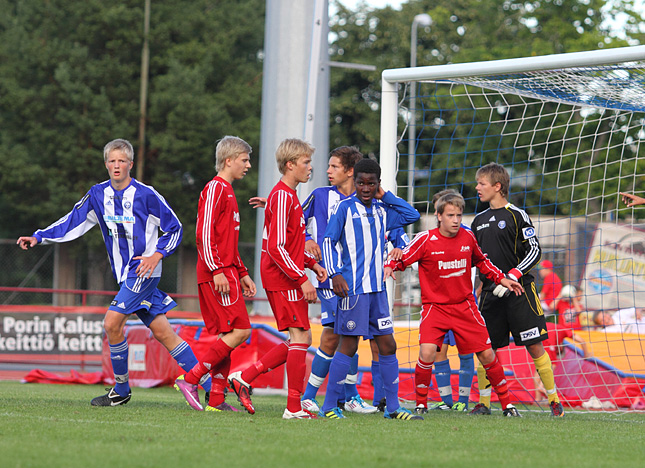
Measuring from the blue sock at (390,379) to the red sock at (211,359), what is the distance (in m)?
1.15

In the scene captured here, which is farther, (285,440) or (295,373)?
(295,373)

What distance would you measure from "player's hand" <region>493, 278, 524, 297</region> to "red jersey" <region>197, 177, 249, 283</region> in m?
2.11

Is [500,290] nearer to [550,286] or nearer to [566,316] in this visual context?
[550,286]

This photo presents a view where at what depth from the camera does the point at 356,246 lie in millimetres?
6227

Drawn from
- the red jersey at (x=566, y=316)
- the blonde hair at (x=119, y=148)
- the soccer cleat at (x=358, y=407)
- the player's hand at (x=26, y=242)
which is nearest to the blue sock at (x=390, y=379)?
the soccer cleat at (x=358, y=407)

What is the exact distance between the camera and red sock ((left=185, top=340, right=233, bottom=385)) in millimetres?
6309

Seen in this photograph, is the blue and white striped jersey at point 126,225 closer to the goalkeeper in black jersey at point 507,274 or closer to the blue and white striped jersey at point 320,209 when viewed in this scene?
the blue and white striped jersey at point 320,209

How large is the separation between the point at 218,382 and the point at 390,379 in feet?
4.34

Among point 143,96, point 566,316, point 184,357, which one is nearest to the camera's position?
point 184,357

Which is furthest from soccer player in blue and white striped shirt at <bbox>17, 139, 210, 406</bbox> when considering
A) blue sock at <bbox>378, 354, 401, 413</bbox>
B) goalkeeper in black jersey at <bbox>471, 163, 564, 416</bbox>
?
goalkeeper in black jersey at <bbox>471, 163, 564, 416</bbox>

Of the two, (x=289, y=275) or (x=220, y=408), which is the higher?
(x=289, y=275)

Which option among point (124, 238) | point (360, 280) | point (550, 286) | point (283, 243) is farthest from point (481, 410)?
point (550, 286)

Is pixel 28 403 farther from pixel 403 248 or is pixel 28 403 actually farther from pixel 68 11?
pixel 68 11

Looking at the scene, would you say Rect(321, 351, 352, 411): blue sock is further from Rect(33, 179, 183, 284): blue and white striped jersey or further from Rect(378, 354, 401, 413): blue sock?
Rect(33, 179, 183, 284): blue and white striped jersey
